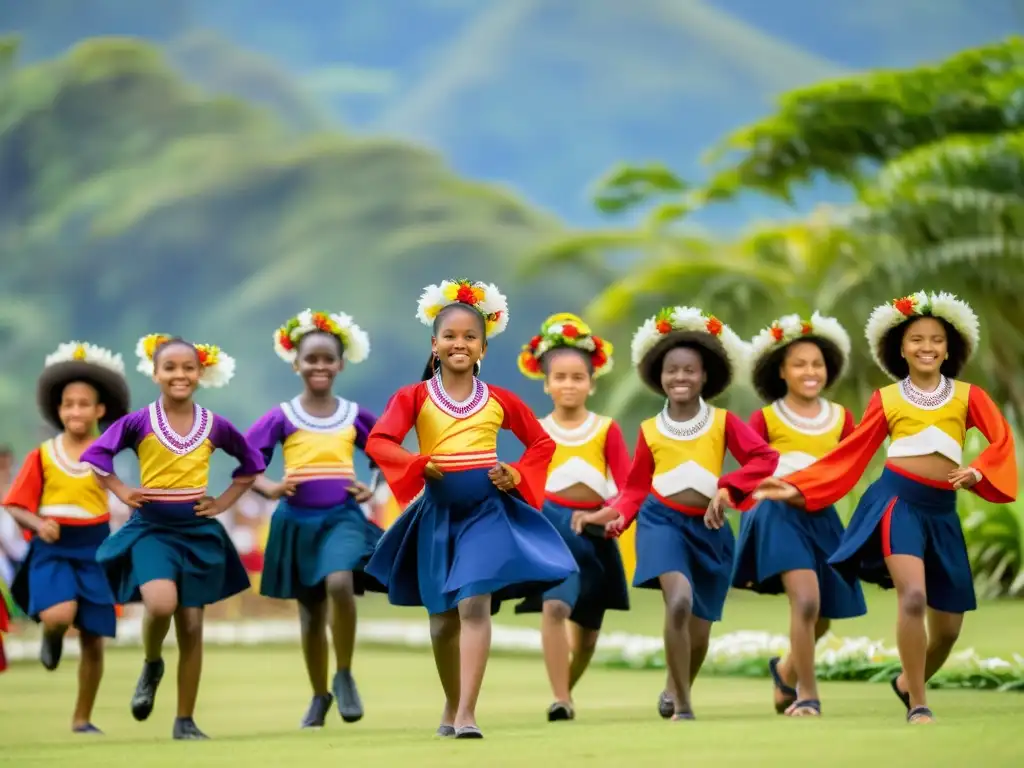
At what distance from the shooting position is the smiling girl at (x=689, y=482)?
7.86m

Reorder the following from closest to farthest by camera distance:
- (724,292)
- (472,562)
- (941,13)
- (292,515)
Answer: (472,562) → (292,515) → (724,292) → (941,13)

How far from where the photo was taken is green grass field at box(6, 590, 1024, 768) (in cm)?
552

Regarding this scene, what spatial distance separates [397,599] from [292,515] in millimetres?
1580

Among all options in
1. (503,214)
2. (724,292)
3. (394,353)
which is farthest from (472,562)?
(503,214)

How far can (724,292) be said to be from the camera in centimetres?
2061

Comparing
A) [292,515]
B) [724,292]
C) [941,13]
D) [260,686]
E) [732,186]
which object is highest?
[941,13]

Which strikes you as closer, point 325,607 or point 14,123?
point 325,607

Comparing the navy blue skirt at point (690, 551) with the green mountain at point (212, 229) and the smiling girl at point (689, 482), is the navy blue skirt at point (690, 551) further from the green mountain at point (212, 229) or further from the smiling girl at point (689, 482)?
the green mountain at point (212, 229)

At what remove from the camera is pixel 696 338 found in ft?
27.1

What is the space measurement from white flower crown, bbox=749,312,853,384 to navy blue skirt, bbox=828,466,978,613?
150 cm

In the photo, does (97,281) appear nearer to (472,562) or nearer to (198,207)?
(198,207)

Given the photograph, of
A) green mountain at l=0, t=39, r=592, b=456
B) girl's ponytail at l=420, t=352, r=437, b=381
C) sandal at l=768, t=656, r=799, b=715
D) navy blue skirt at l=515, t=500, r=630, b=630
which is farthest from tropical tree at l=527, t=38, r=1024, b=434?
green mountain at l=0, t=39, r=592, b=456

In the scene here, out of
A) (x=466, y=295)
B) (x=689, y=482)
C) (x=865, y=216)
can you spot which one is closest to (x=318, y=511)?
(x=689, y=482)

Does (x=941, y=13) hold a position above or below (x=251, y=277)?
above
